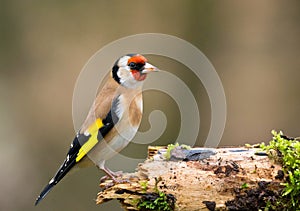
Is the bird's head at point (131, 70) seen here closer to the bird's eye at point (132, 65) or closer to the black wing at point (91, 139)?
the bird's eye at point (132, 65)

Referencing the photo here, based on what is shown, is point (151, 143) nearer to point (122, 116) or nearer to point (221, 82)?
point (221, 82)

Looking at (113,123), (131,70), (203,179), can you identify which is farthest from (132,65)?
(203,179)

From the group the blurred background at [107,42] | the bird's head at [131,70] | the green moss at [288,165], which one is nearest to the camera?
the green moss at [288,165]

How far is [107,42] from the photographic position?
6.62m

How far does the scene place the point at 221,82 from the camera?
6.50 meters

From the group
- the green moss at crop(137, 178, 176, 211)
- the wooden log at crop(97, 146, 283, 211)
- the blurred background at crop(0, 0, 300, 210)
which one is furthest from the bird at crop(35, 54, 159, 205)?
the blurred background at crop(0, 0, 300, 210)

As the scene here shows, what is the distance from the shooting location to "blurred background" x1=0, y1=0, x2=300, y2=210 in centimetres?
659

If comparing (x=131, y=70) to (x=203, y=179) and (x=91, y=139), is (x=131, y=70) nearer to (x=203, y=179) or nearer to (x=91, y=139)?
(x=91, y=139)

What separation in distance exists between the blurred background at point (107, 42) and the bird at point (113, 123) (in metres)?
2.81

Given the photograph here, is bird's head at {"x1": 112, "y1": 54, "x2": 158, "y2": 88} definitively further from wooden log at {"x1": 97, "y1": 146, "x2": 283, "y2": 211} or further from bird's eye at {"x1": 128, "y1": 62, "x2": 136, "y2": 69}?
wooden log at {"x1": 97, "y1": 146, "x2": 283, "y2": 211}

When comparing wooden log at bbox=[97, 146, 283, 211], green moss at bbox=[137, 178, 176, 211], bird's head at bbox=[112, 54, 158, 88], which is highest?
bird's head at bbox=[112, 54, 158, 88]

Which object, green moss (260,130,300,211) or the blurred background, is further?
the blurred background

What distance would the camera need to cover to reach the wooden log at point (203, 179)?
293 centimetres

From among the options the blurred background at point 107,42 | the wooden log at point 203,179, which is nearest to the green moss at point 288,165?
the wooden log at point 203,179
